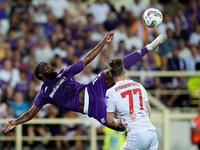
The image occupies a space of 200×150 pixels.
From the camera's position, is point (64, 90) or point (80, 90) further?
point (80, 90)

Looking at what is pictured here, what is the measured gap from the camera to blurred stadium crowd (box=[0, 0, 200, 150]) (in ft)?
33.3

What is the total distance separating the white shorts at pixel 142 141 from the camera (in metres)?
5.62

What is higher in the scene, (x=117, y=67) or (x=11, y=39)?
(x=11, y=39)

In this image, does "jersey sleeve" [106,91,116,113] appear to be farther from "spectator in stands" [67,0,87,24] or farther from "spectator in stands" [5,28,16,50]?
"spectator in stands" [67,0,87,24]

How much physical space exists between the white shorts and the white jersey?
0.06 meters

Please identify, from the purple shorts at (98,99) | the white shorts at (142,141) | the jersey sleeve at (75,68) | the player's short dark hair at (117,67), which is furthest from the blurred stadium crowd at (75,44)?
the player's short dark hair at (117,67)

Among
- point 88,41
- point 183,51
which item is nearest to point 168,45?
point 183,51

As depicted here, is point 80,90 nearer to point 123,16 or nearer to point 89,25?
point 89,25

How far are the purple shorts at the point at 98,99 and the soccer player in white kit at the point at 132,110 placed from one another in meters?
1.03

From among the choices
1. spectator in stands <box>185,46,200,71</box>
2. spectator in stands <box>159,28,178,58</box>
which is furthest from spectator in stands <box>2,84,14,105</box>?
spectator in stands <box>185,46,200,71</box>

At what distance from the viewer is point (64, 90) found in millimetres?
6715

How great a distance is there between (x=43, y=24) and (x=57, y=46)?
990 mm

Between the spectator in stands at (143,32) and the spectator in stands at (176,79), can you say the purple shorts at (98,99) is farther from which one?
the spectator in stands at (143,32)

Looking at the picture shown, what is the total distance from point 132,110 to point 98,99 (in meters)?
1.19
